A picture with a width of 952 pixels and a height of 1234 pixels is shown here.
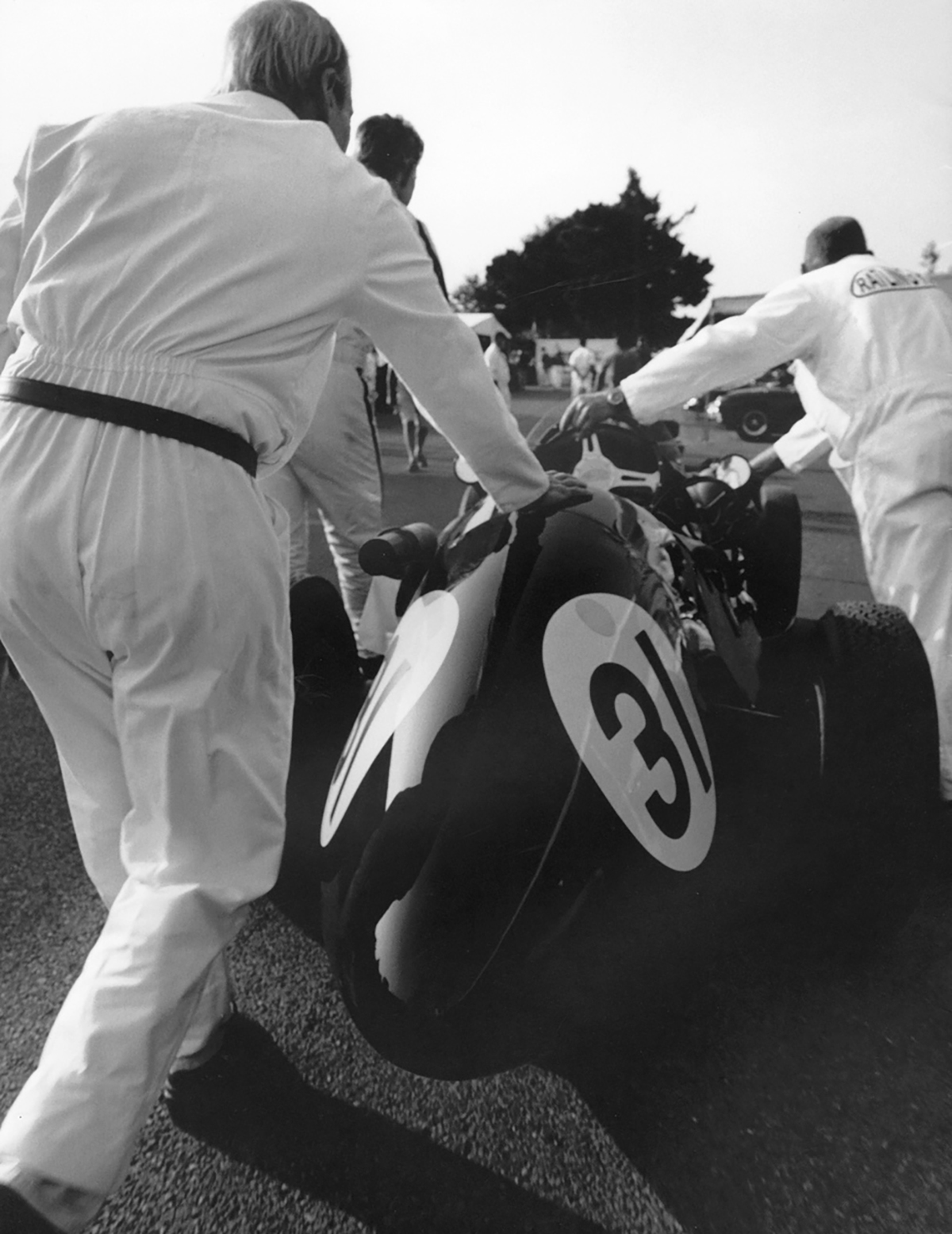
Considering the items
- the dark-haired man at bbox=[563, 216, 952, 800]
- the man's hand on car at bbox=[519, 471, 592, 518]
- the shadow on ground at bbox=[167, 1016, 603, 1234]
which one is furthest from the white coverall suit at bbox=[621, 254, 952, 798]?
the shadow on ground at bbox=[167, 1016, 603, 1234]

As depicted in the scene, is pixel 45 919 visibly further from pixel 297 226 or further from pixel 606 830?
pixel 297 226

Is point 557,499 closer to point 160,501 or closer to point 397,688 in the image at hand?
point 397,688

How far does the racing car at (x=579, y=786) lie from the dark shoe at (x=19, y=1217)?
0.44 metres

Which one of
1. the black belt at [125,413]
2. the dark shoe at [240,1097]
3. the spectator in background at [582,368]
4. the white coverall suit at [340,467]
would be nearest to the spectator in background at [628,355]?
the spectator in background at [582,368]

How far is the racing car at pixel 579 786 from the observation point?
135 centimetres

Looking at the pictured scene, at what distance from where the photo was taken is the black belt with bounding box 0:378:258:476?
133cm

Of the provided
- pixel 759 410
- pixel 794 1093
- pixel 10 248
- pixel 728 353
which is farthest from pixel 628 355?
pixel 759 410

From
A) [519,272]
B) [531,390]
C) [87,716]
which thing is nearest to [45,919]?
[87,716]

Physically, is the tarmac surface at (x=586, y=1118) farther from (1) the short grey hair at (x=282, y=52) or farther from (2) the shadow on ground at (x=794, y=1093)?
(1) the short grey hair at (x=282, y=52)

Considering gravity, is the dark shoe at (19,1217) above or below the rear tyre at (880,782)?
above

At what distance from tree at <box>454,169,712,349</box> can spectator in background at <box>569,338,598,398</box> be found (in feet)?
0.96

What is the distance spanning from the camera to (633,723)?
1512mm

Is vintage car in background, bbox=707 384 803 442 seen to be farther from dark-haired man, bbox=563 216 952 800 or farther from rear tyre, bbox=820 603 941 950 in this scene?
rear tyre, bbox=820 603 941 950

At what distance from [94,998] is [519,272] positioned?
2.56 m
